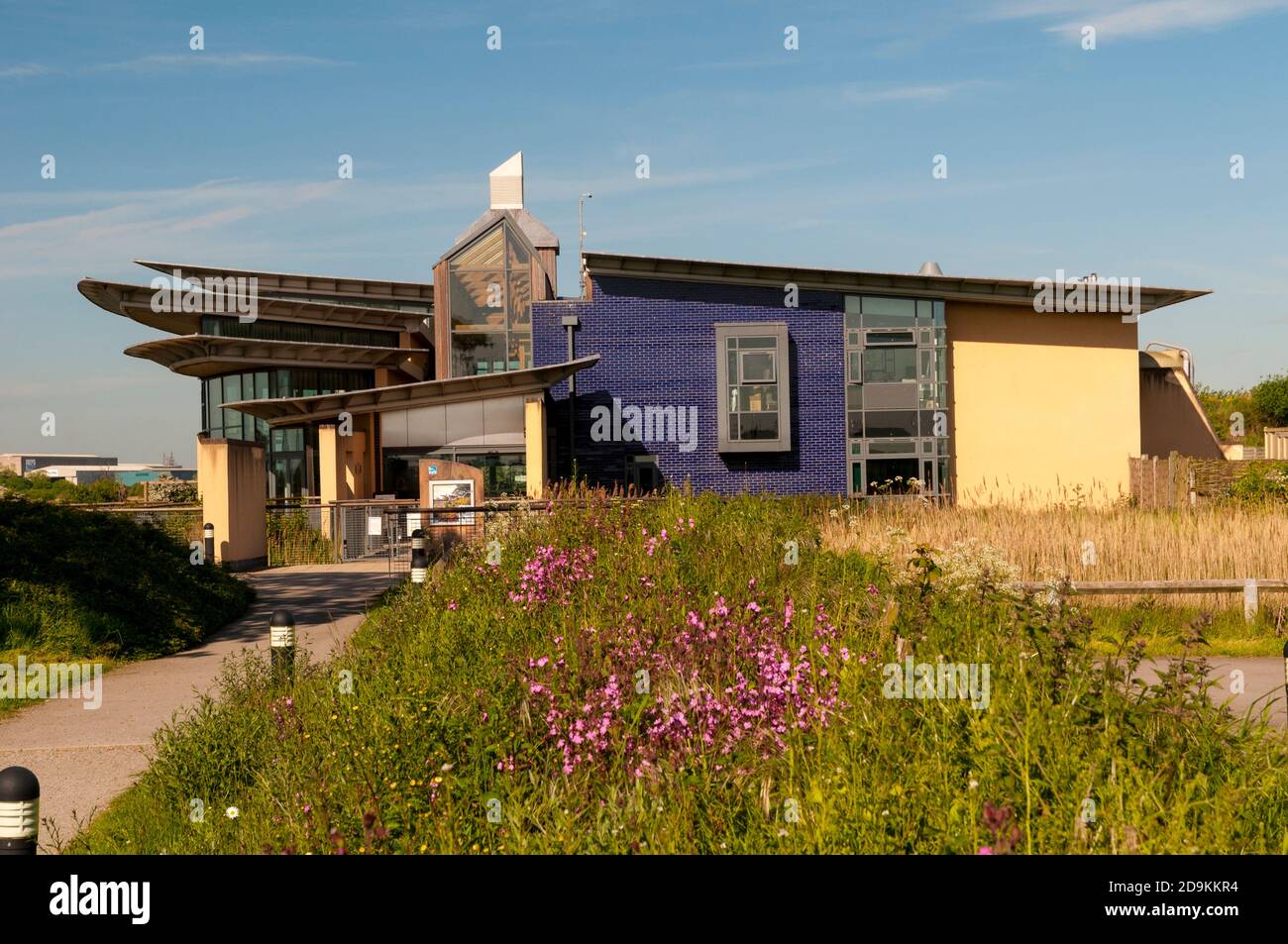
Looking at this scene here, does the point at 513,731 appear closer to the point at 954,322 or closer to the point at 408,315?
the point at 954,322

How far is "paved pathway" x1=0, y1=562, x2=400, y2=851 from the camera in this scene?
22.7ft

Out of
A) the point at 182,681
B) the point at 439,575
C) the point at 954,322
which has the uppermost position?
the point at 954,322

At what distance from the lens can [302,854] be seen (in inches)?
175

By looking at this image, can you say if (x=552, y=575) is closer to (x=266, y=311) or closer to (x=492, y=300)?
(x=492, y=300)

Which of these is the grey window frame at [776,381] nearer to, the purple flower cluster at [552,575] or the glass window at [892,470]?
the glass window at [892,470]

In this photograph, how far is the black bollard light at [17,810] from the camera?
165 inches

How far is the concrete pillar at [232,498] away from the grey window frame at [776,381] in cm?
1310

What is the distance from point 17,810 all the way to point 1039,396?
3076 cm

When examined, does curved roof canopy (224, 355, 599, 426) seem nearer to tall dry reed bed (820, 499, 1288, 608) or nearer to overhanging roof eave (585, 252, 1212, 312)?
overhanging roof eave (585, 252, 1212, 312)

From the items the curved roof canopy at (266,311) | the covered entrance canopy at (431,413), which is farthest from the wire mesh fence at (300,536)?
the curved roof canopy at (266,311)

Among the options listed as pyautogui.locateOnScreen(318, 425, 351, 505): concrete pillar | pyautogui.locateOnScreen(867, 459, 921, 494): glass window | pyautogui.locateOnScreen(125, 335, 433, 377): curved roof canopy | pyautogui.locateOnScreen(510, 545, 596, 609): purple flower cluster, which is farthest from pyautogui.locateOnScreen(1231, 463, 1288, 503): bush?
pyautogui.locateOnScreen(125, 335, 433, 377): curved roof canopy

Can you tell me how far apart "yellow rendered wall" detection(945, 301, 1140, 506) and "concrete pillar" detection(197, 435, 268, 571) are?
19197 millimetres
